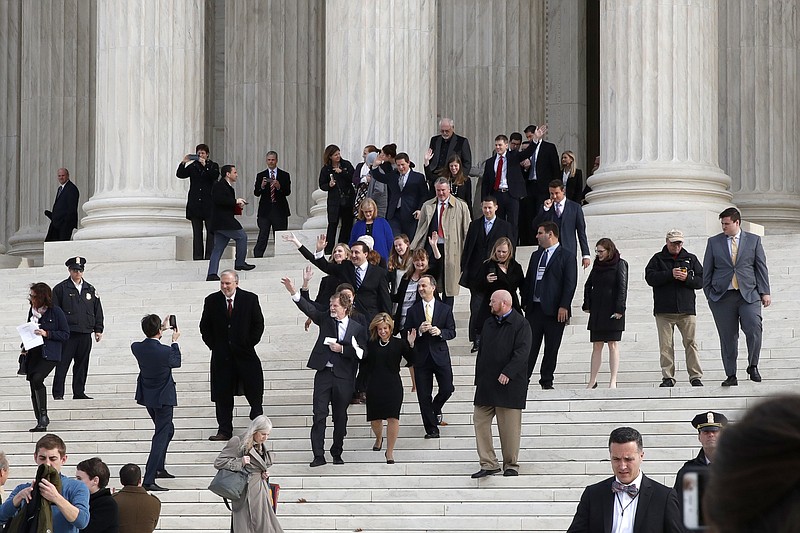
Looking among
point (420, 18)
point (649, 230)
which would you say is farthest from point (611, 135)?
point (420, 18)

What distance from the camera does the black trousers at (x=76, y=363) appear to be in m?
17.5

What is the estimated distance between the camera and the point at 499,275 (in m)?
16.3

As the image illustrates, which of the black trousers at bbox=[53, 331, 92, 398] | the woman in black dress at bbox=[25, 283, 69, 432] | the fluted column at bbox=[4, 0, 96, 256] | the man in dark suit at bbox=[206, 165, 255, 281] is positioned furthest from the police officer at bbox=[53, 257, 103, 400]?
the fluted column at bbox=[4, 0, 96, 256]

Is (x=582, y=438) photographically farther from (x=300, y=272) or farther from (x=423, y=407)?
(x=300, y=272)

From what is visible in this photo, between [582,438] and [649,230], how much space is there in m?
7.74

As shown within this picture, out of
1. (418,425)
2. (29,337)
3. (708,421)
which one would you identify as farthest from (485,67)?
(708,421)

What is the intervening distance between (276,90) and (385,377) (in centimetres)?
1786

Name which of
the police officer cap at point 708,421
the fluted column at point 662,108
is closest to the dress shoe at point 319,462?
the police officer cap at point 708,421

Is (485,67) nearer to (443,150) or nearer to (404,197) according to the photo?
(443,150)

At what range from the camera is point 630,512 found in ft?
26.3

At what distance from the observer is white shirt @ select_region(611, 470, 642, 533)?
798cm

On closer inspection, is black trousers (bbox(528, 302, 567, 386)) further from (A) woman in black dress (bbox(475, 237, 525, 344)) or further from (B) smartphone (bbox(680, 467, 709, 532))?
(B) smartphone (bbox(680, 467, 709, 532))

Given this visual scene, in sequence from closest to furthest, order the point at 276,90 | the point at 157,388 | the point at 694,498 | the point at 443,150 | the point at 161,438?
the point at 694,498 < the point at 161,438 < the point at 157,388 < the point at 443,150 < the point at 276,90

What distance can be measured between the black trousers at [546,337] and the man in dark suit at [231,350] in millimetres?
2769
